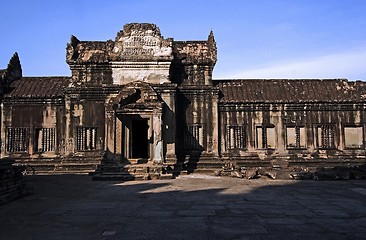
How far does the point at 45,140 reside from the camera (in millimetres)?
21281

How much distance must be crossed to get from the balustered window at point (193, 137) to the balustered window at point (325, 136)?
7.69 metres

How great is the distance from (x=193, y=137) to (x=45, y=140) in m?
9.49

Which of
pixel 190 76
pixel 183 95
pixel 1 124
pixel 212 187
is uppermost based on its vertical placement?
pixel 190 76

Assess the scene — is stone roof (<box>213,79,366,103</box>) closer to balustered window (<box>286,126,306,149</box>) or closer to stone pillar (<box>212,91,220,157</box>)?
stone pillar (<box>212,91,220,157</box>)

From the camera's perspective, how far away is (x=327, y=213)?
8414 mm

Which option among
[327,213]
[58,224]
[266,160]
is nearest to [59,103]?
[266,160]

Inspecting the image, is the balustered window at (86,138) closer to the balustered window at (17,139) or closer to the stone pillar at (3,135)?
the balustered window at (17,139)

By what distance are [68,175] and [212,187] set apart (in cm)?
913

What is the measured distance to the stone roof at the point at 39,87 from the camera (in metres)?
21.6

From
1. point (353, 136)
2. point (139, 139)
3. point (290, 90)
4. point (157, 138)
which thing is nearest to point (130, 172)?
point (157, 138)

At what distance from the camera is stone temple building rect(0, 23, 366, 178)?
20.0m

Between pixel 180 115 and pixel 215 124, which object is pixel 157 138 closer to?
pixel 180 115

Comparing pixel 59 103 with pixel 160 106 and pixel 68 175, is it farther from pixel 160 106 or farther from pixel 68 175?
pixel 160 106

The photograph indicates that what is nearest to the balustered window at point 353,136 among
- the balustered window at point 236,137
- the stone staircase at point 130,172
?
the balustered window at point 236,137
